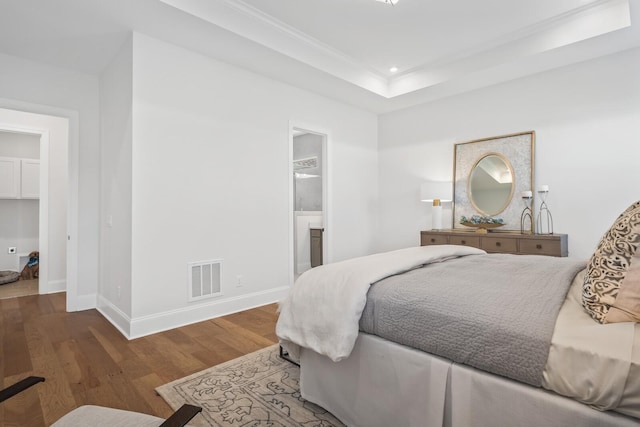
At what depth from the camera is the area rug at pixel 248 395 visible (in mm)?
1668

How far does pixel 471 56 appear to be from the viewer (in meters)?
3.76

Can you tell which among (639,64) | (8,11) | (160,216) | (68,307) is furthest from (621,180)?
(68,307)

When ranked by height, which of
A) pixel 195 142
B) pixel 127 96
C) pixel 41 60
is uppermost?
pixel 41 60

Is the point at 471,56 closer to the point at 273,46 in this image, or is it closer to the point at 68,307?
the point at 273,46

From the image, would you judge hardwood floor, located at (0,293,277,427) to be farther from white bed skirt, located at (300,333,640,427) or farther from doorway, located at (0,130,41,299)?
doorway, located at (0,130,41,299)

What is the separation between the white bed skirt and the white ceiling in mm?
2798

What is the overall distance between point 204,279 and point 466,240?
9.78 ft

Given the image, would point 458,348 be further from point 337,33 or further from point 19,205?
point 19,205

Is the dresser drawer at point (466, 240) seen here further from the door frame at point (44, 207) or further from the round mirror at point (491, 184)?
the door frame at point (44, 207)

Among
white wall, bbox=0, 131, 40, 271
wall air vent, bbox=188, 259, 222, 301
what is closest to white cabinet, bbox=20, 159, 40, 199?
white wall, bbox=0, 131, 40, 271

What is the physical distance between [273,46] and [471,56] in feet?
7.47

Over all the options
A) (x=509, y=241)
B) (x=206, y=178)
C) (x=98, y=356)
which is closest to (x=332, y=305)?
(x=98, y=356)

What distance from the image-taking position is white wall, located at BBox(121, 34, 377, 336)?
2.91m

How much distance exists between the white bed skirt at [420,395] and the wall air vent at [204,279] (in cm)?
179
